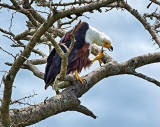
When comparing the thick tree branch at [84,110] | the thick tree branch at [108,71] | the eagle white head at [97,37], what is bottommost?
the thick tree branch at [84,110]

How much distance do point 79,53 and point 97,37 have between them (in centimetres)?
47

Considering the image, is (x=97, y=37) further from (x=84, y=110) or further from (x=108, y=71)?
(x=84, y=110)

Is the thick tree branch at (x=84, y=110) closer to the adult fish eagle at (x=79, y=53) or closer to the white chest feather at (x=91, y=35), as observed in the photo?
the adult fish eagle at (x=79, y=53)

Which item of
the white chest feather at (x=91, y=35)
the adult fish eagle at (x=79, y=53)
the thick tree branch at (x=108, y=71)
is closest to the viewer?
the thick tree branch at (x=108, y=71)

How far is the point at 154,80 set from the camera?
16.6 ft

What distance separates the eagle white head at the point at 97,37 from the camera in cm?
525

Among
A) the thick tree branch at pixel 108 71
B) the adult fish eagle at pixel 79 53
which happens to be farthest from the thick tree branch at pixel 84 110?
the adult fish eagle at pixel 79 53

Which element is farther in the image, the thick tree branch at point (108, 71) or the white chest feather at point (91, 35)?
the white chest feather at point (91, 35)

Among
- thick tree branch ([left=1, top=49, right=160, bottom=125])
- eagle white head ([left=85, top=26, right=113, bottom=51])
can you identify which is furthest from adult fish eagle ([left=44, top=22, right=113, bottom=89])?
thick tree branch ([left=1, top=49, right=160, bottom=125])

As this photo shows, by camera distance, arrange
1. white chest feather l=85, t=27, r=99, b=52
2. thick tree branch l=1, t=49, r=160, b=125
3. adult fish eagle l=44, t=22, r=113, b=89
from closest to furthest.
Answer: thick tree branch l=1, t=49, r=160, b=125
adult fish eagle l=44, t=22, r=113, b=89
white chest feather l=85, t=27, r=99, b=52

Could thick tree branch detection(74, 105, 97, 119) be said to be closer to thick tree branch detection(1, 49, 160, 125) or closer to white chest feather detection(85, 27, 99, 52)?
thick tree branch detection(1, 49, 160, 125)

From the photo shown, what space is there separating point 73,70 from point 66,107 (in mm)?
853

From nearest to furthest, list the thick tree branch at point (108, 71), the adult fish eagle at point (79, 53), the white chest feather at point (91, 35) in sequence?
the thick tree branch at point (108, 71)
the adult fish eagle at point (79, 53)
the white chest feather at point (91, 35)

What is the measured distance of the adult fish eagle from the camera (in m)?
4.80
